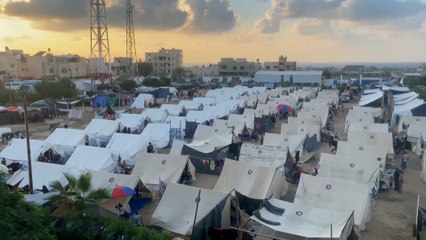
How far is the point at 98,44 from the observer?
2125 inches

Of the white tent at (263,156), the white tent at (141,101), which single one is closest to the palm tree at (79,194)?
the white tent at (263,156)

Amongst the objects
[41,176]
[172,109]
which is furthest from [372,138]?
[172,109]

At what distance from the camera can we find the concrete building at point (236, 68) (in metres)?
99.0

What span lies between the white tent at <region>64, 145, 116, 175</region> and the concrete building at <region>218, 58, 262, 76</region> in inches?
3328

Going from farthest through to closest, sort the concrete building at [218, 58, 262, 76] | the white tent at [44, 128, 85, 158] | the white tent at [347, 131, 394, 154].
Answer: the concrete building at [218, 58, 262, 76] → the white tent at [44, 128, 85, 158] → the white tent at [347, 131, 394, 154]

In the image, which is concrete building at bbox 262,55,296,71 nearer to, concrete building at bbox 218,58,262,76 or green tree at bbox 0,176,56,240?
concrete building at bbox 218,58,262,76

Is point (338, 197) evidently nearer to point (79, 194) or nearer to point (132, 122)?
point (79, 194)

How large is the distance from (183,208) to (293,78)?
58.7 meters

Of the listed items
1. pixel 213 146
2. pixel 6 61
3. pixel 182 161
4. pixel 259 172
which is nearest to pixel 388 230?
pixel 259 172

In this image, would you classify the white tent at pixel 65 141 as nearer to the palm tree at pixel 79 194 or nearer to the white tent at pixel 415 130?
the palm tree at pixel 79 194

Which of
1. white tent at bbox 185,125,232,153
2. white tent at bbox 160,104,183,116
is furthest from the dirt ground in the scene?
white tent at bbox 160,104,183,116

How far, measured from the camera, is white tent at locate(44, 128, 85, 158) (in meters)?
18.1

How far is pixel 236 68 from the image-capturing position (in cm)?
9975

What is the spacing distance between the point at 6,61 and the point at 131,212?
72.0 meters
